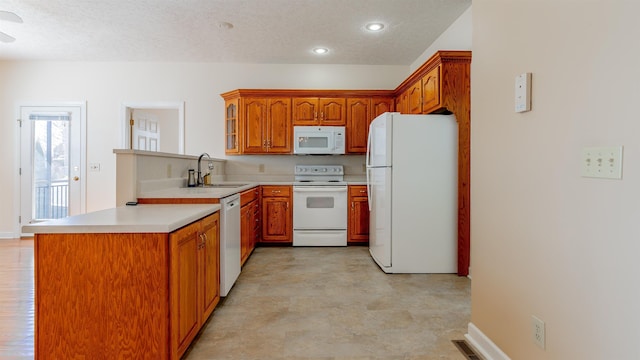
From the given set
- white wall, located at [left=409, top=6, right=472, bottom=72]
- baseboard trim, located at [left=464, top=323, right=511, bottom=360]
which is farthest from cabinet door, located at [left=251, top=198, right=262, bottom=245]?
white wall, located at [left=409, top=6, right=472, bottom=72]

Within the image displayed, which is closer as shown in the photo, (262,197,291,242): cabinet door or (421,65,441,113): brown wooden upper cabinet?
(421,65,441,113): brown wooden upper cabinet

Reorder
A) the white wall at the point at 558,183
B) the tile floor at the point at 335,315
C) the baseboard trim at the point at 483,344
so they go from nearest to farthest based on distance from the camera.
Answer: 1. the white wall at the point at 558,183
2. the baseboard trim at the point at 483,344
3. the tile floor at the point at 335,315

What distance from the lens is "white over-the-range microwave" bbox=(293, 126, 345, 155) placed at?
183 inches

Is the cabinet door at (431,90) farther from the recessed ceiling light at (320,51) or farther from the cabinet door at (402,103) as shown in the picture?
the recessed ceiling light at (320,51)

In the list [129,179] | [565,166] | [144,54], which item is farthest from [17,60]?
[565,166]

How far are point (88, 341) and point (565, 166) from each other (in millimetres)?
2066

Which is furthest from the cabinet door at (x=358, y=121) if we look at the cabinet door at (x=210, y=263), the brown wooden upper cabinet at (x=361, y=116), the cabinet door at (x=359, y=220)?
the cabinet door at (x=210, y=263)

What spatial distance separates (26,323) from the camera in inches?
88.1

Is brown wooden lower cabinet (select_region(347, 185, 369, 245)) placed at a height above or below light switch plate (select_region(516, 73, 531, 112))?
below

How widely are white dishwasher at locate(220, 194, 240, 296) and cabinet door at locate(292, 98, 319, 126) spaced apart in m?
1.99

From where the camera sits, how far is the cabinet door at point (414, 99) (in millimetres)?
3701

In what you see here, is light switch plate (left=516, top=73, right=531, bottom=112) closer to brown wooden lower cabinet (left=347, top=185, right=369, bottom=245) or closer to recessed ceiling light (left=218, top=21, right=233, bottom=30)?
brown wooden lower cabinet (left=347, top=185, right=369, bottom=245)

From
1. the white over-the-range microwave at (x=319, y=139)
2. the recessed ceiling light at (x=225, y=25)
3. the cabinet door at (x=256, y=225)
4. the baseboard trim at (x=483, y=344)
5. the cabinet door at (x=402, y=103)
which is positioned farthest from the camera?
the white over-the-range microwave at (x=319, y=139)

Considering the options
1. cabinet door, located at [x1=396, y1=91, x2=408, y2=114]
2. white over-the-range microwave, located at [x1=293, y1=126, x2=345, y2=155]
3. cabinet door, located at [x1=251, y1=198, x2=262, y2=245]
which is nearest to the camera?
cabinet door, located at [x1=251, y1=198, x2=262, y2=245]
